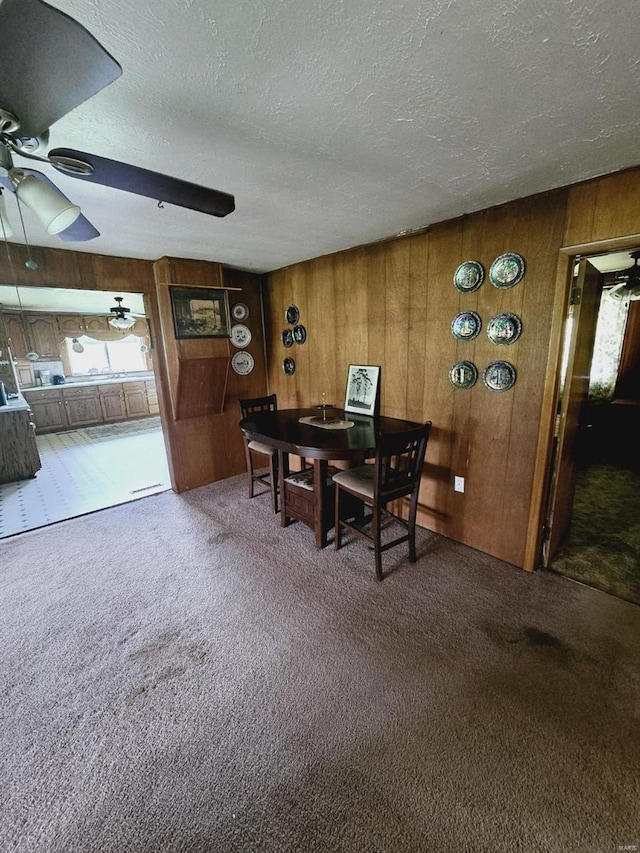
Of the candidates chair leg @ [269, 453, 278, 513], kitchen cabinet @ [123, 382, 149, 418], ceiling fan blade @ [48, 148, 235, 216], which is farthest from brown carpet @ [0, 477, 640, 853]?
kitchen cabinet @ [123, 382, 149, 418]

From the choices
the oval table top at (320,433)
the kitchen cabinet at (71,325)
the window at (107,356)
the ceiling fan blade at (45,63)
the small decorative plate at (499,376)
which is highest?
the kitchen cabinet at (71,325)

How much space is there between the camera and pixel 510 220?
2014 mm

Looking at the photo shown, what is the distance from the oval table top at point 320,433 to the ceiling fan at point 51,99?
137cm

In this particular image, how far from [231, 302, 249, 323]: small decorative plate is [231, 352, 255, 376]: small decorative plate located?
368mm

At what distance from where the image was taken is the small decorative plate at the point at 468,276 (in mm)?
2182

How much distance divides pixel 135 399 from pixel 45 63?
7410 millimetres

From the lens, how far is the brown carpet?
1078 mm

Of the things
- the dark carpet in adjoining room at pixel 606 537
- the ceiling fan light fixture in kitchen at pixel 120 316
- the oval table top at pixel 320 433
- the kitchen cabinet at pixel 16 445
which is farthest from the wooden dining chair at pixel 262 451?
the ceiling fan light fixture in kitchen at pixel 120 316

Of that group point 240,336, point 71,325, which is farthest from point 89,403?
point 240,336

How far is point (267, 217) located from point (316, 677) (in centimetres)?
249

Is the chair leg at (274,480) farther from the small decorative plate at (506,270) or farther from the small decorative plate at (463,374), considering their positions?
the small decorative plate at (506,270)

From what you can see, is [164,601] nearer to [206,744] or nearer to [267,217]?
[206,744]

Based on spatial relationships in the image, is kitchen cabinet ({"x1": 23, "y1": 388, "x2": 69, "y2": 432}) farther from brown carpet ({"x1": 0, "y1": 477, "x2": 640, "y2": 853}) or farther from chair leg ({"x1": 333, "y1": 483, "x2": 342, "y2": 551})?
chair leg ({"x1": 333, "y1": 483, "x2": 342, "y2": 551})

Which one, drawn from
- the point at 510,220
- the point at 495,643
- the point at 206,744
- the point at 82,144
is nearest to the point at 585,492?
the point at 495,643
